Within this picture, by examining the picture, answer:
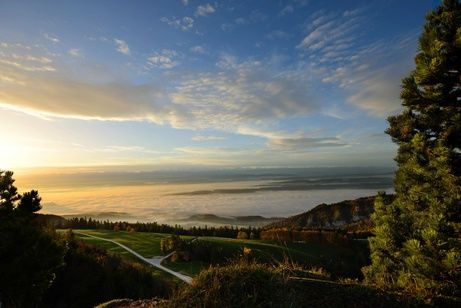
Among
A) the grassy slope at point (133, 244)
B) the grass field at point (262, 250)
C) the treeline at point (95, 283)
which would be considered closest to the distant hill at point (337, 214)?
the grass field at point (262, 250)

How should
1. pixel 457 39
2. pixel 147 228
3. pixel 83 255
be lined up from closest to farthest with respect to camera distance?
pixel 457 39, pixel 83 255, pixel 147 228

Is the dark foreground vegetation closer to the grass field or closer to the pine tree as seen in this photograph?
the pine tree

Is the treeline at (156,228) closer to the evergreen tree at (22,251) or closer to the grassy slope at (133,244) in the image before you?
the grassy slope at (133,244)

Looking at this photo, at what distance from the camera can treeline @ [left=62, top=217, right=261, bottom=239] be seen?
221 ft

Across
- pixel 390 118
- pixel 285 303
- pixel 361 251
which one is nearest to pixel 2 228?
pixel 285 303

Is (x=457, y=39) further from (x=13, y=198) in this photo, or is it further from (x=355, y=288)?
(x=13, y=198)

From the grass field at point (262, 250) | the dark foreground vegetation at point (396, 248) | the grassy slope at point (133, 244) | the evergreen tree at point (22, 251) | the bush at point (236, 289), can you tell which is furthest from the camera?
the grass field at point (262, 250)

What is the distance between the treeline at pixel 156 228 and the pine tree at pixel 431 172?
49.8 metres

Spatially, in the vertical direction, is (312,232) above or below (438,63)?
below

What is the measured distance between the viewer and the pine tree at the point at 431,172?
11078 mm

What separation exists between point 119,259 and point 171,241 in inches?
674

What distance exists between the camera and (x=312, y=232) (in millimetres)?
61125

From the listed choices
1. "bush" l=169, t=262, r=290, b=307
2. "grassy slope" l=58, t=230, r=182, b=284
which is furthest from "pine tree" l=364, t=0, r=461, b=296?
"grassy slope" l=58, t=230, r=182, b=284

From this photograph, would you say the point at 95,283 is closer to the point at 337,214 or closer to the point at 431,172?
the point at 431,172
